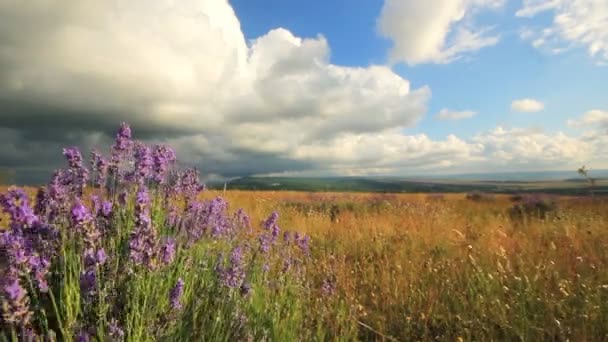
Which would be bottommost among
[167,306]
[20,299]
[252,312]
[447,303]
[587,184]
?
[447,303]

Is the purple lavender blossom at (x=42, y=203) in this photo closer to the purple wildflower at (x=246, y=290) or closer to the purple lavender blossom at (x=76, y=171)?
the purple lavender blossom at (x=76, y=171)

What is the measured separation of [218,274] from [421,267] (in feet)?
9.12

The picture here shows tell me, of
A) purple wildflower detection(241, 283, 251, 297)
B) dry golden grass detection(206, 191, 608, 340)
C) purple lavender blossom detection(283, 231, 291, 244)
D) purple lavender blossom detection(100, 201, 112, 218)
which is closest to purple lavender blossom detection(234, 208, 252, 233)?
purple lavender blossom detection(283, 231, 291, 244)

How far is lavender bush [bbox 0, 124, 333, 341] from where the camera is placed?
1.68 metres

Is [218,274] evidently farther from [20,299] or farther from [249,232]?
[249,232]

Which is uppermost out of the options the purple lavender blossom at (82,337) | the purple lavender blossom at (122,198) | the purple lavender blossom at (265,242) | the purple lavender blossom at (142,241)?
the purple lavender blossom at (122,198)

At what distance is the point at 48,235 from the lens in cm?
214

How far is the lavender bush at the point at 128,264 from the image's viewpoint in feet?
5.51

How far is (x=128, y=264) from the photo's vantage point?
5.88 ft

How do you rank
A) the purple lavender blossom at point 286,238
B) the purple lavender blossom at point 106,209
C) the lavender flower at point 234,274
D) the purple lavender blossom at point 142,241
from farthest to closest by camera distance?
the purple lavender blossom at point 286,238, the lavender flower at point 234,274, the purple lavender blossom at point 106,209, the purple lavender blossom at point 142,241

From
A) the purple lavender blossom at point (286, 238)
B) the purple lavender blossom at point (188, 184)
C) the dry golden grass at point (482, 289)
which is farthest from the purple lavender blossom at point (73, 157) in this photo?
the dry golden grass at point (482, 289)

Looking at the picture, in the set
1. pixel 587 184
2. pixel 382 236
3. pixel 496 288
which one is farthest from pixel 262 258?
pixel 587 184

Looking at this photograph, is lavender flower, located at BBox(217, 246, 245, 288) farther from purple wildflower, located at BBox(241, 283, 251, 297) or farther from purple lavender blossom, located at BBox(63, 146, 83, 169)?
purple lavender blossom, located at BBox(63, 146, 83, 169)

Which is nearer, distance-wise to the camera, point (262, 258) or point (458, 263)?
point (262, 258)
